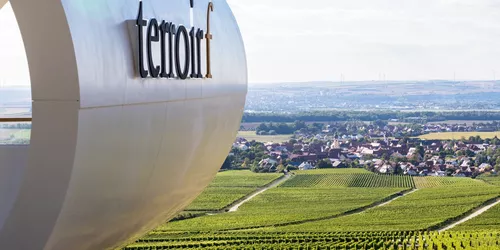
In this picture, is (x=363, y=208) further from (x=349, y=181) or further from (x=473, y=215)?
(x=349, y=181)

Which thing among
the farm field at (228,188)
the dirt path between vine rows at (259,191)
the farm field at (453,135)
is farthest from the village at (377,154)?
the dirt path between vine rows at (259,191)

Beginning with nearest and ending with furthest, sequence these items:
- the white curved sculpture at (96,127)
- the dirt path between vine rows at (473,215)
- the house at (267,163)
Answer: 1. the white curved sculpture at (96,127)
2. the dirt path between vine rows at (473,215)
3. the house at (267,163)

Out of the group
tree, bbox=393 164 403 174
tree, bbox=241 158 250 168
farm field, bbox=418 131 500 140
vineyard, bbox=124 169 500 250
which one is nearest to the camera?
vineyard, bbox=124 169 500 250

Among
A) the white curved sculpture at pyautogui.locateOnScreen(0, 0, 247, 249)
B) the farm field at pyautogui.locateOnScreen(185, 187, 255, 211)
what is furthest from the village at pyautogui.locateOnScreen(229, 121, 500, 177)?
the white curved sculpture at pyautogui.locateOnScreen(0, 0, 247, 249)

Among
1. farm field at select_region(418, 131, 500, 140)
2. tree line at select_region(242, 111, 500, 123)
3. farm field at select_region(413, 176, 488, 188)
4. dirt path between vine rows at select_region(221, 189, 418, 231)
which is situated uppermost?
dirt path between vine rows at select_region(221, 189, 418, 231)

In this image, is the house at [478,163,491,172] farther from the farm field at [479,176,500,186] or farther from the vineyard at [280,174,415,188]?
the vineyard at [280,174,415,188]

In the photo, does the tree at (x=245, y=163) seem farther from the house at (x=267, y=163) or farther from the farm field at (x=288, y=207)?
the farm field at (x=288, y=207)

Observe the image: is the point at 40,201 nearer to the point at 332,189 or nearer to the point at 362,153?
the point at 332,189

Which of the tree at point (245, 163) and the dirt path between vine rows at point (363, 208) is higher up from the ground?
the dirt path between vine rows at point (363, 208)
